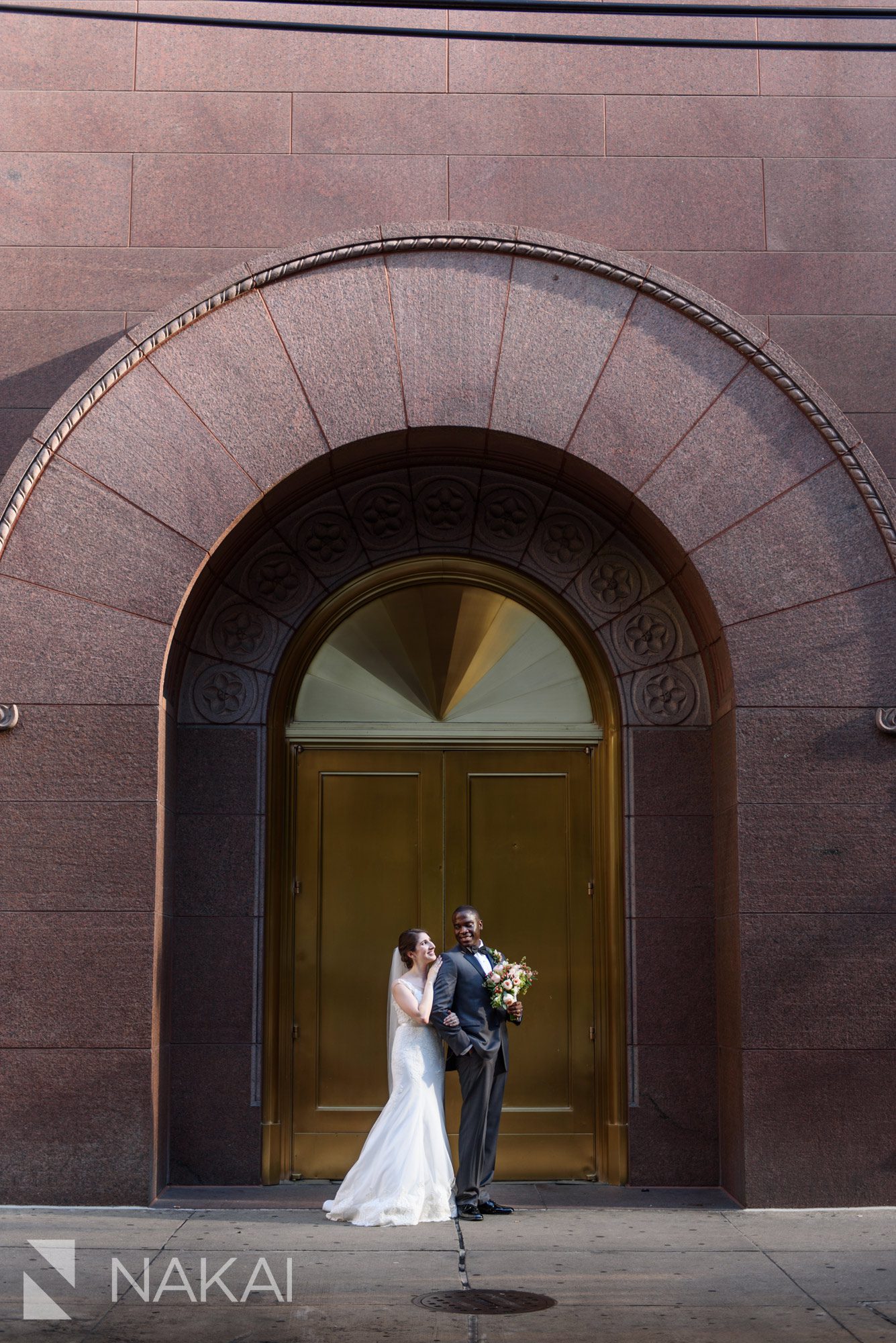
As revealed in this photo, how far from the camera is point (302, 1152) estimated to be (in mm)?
11031

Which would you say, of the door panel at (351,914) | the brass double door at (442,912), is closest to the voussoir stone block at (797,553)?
the brass double door at (442,912)

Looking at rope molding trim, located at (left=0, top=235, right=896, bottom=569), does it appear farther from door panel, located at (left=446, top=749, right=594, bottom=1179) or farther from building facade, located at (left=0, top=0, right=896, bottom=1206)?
door panel, located at (left=446, top=749, right=594, bottom=1179)

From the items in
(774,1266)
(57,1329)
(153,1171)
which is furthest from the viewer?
(153,1171)

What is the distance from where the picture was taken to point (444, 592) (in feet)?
39.1

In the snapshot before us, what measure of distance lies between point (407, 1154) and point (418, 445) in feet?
17.8

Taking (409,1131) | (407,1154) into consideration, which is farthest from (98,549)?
(407,1154)

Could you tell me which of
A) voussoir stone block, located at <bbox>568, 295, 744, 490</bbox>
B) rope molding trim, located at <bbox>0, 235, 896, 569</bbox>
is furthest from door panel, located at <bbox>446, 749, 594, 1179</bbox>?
rope molding trim, located at <bbox>0, 235, 896, 569</bbox>

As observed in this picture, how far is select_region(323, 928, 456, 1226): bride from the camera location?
9.52 meters

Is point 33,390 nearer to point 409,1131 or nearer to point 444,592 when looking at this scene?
point 444,592

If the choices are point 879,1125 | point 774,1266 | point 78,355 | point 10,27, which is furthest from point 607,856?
point 10,27

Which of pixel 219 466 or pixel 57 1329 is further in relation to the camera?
pixel 219 466

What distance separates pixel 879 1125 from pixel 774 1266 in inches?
83.2

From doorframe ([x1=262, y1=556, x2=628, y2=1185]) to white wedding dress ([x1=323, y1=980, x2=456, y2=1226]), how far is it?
4.21 feet

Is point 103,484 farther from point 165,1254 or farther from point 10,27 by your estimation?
point 165,1254
